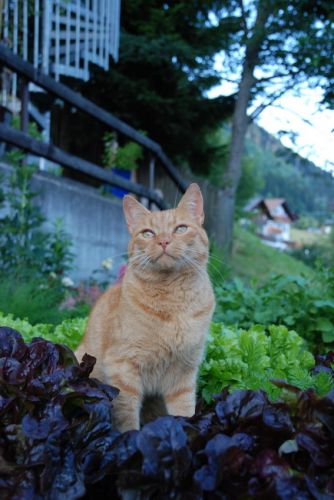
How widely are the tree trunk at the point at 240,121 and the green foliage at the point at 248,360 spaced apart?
731cm

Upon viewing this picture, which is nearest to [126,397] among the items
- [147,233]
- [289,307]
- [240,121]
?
[147,233]

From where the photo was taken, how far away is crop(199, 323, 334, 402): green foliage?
230 centimetres

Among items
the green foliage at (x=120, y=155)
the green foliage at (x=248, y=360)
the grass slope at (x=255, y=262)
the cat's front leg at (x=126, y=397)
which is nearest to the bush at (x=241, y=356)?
the green foliage at (x=248, y=360)

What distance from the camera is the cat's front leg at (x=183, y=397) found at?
2188 millimetres

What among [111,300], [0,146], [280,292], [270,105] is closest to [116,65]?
[270,105]

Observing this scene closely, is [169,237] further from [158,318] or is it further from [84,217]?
[84,217]

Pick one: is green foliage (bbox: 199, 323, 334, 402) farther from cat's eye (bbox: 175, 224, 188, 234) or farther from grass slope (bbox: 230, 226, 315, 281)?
grass slope (bbox: 230, 226, 315, 281)

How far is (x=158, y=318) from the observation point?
2082mm

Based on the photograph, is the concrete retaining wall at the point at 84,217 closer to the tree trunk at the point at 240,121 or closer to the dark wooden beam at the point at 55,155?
the dark wooden beam at the point at 55,155

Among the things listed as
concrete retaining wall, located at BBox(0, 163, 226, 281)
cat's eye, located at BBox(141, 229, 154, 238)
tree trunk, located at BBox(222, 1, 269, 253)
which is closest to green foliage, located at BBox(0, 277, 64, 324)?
concrete retaining wall, located at BBox(0, 163, 226, 281)

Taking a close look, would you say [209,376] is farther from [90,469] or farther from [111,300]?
[90,469]

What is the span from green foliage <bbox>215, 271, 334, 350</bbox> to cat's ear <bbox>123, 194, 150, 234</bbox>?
1849mm

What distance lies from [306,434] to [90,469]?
580 mm

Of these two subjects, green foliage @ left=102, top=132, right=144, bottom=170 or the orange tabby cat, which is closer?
the orange tabby cat
